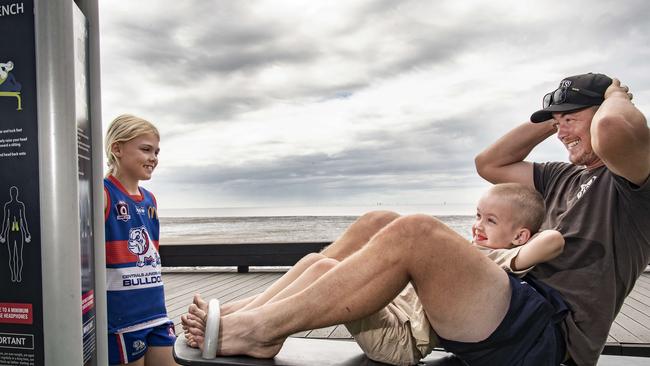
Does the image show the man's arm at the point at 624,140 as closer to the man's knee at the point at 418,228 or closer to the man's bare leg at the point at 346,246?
the man's knee at the point at 418,228

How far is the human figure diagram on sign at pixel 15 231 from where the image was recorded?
1392mm

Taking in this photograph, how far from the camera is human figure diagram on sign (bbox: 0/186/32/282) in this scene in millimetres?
1392

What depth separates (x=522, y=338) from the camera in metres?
1.39

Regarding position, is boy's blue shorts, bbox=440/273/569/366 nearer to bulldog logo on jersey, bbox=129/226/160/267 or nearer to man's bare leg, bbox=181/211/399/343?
man's bare leg, bbox=181/211/399/343

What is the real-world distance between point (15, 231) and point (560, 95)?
210 centimetres

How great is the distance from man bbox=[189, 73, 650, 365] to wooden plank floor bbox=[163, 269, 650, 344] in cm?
153

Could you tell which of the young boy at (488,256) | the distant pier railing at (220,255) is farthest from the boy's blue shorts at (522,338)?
the distant pier railing at (220,255)

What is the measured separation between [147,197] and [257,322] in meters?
1.02

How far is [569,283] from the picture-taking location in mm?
1485

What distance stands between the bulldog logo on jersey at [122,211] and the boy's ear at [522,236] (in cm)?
172

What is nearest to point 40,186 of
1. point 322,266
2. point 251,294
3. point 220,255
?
point 322,266

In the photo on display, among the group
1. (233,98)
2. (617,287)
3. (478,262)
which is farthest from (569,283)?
(233,98)

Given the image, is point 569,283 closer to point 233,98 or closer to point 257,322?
point 257,322

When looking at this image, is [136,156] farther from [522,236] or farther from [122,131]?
[522,236]
